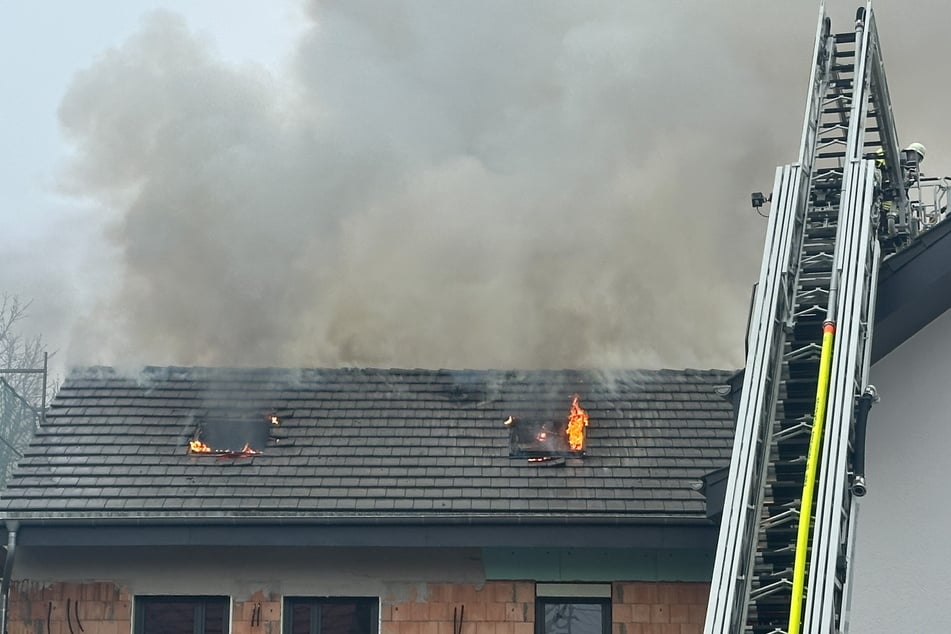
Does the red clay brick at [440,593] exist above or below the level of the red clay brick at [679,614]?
above

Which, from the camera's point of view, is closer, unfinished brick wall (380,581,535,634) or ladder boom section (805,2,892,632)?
ladder boom section (805,2,892,632)

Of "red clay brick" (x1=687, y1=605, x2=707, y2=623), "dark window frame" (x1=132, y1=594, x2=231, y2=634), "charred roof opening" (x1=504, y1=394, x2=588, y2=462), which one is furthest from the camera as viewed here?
"charred roof opening" (x1=504, y1=394, x2=588, y2=462)

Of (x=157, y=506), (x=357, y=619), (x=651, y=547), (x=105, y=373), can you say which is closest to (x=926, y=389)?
(x=651, y=547)

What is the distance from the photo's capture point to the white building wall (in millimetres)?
11047

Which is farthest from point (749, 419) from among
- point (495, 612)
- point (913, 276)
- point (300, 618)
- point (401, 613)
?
point (300, 618)

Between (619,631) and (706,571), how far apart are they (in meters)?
0.96

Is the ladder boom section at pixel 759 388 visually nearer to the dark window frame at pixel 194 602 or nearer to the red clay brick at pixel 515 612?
the red clay brick at pixel 515 612

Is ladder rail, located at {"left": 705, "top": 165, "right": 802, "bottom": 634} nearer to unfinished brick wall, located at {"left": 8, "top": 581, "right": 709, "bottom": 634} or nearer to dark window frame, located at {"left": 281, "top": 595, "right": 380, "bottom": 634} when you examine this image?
unfinished brick wall, located at {"left": 8, "top": 581, "right": 709, "bottom": 634}

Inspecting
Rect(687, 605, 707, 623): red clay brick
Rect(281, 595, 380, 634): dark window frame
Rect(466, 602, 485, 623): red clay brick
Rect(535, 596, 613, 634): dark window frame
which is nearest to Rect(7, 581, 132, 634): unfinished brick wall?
Rect(281, 595, 380, 634): dark window frame

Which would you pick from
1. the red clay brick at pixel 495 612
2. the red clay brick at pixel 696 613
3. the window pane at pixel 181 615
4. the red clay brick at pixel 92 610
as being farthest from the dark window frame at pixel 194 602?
the red clay brick at pixel 696 613

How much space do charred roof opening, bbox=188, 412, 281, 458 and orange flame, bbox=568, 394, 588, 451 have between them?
2.94 metres

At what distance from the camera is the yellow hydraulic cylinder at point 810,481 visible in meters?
8.61

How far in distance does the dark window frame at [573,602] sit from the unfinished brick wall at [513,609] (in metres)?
0.08

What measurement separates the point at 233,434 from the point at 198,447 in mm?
432
